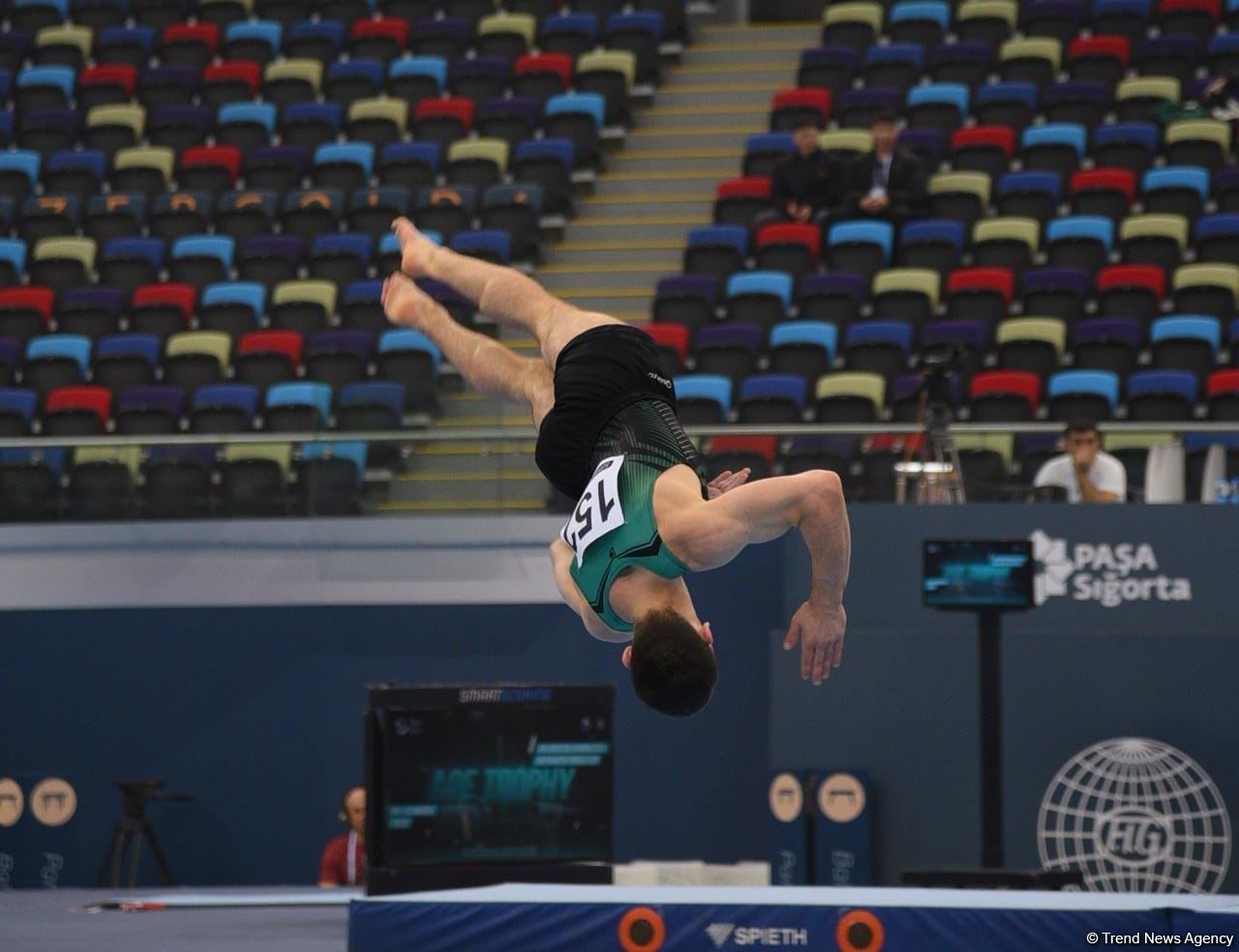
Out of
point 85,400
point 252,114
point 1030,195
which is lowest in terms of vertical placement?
point 85,400

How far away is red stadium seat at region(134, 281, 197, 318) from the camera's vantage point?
1702 centimetres

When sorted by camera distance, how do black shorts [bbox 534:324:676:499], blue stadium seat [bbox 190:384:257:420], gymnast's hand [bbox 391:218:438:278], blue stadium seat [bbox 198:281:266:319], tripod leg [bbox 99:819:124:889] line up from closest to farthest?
black shorts [bbox 534:324:676:499] → gymnast's hand [bbox 391:218:438:278] → tripod leg [bbox 99:819:124:889] → blue stadium seat [bbox 190:384:257:420] → blue stadium seat [bbox 198:281:266:319]

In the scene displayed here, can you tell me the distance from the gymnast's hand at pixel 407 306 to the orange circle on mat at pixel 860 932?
9.50 ft

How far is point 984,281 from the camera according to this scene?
15.7 metres

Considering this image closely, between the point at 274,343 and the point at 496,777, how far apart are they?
6875 millimetres

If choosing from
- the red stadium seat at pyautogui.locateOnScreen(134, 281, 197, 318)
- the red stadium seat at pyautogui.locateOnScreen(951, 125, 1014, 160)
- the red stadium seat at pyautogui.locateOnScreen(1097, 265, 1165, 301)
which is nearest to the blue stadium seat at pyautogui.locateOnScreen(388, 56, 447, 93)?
the red stadium seat at pyautogui.locateOnScreen(134, 281, 197, 318)

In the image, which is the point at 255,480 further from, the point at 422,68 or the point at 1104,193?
the point at 422,68

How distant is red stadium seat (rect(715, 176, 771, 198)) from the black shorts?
1122cm

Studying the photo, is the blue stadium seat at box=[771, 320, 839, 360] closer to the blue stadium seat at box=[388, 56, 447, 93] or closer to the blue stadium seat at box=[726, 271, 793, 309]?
the blue stadium seat at box=[726, 271, 793, 309]

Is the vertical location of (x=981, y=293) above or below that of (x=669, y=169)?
below

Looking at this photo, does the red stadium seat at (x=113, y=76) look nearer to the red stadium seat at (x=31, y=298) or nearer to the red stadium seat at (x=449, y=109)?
the red stadium seat at (x=449, y=109)

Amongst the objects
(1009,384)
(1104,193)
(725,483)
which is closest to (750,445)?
(1009,384)

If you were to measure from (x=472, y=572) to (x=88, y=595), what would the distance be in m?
2.96

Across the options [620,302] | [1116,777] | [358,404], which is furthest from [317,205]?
[1116,777]
